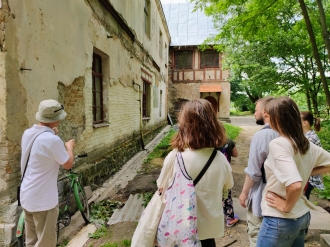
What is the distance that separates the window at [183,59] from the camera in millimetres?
18203

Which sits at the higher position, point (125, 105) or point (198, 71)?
point (198, 71)

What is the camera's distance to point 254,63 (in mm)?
11711

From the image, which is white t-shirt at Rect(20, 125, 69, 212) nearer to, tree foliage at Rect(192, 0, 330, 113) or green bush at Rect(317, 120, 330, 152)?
tree foliage at Rect(192, 0, 330, 113)

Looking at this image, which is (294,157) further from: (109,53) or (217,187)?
(109,53)

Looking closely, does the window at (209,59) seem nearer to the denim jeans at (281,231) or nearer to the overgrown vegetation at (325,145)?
the overgrown vegetation at (325,145)

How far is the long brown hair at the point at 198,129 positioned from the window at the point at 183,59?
17.3 metres

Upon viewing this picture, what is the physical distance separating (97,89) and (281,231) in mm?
4572

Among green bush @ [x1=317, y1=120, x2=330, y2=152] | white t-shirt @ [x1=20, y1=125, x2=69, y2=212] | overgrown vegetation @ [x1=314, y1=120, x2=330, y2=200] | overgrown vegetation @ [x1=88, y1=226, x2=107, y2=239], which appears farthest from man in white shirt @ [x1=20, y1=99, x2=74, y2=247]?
green bush @ [x1=317, y1=120, x2=330, y2=152]

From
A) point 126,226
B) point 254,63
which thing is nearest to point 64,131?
point 126,226

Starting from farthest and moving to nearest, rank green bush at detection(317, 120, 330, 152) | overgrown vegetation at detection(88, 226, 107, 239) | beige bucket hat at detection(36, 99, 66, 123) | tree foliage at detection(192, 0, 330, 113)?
green bush at detection(317, 120, 330, 152), tree foliage at detection(192, 0, 330, 113), overgrown vegetation at detection(88, 226, 107, 239), beige bucket hat at detection(36, 99, 66, 123)

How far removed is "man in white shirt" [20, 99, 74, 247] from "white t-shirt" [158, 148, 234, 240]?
1140 mm

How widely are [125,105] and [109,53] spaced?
169cm

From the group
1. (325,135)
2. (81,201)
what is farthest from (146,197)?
(325,135)

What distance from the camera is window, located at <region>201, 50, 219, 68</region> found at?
57.3 ft
